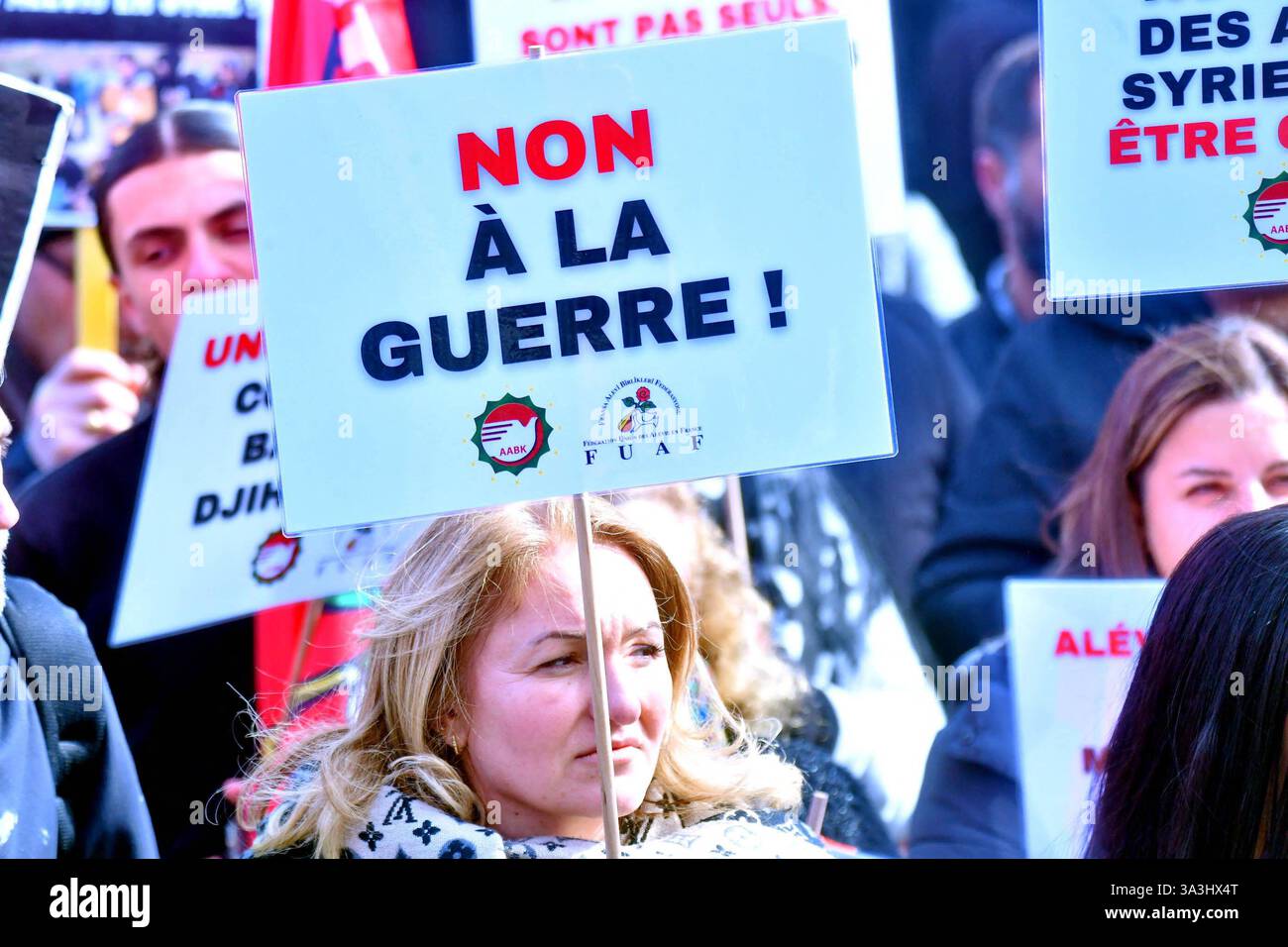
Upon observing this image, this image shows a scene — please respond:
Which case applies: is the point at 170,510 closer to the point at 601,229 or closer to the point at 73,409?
the point at 73,409

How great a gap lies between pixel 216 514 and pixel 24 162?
96cm

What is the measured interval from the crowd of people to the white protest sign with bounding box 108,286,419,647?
4.4 inches

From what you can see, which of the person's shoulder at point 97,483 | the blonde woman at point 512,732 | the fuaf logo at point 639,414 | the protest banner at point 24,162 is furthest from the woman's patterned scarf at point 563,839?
the person's shoulder at point 97,483

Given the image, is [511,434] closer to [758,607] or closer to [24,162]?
[24,162]

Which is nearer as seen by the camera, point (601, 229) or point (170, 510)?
point (601, 229)

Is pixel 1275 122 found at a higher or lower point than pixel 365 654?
higher

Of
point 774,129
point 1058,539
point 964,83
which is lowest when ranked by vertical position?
point 1058,539

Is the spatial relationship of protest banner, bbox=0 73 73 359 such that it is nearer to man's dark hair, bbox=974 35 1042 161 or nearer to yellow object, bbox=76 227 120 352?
yellow object, bbox=76 227 120 352

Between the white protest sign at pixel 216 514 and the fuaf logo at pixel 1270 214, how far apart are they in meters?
1.81

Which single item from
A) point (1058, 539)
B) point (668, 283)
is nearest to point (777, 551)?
point (1058, 539)

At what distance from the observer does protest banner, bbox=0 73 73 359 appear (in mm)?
2715

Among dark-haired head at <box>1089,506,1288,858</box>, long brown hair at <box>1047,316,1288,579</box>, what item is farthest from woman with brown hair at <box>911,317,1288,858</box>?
dark-haired head at <box>1089,506,1288,858</box>
